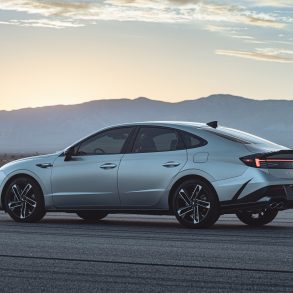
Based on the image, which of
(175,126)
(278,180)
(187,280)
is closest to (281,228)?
(278,180)

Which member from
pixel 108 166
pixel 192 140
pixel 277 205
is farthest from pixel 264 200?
pixel 108 166

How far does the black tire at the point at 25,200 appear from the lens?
557 inches

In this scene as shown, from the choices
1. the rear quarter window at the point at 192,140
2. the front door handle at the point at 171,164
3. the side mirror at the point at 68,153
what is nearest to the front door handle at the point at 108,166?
the side mirror at the point at 68,153

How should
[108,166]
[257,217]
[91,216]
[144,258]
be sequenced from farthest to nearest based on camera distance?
1. [91,216]
2. [257,217]
3. [108,166]
4. [144,258]

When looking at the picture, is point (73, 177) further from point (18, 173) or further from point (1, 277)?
point (1, 277)

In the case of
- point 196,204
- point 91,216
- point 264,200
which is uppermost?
point 264,200

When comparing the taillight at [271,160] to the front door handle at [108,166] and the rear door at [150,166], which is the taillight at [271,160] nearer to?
the rear door at [150,166]

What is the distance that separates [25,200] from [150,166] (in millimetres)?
2321

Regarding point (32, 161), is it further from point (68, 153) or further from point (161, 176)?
point (161, 176)

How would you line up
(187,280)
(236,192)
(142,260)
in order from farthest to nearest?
(236,192), (142,260), (187,280)

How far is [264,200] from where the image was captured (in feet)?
40.9

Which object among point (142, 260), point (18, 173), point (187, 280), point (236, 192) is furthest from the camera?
point (18, 173)

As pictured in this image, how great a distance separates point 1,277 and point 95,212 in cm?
619

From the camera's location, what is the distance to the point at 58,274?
8.18 metres
